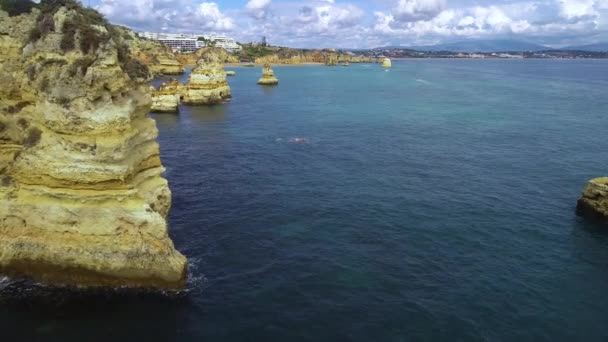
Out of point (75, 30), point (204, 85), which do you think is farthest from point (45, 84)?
point (204, 85)

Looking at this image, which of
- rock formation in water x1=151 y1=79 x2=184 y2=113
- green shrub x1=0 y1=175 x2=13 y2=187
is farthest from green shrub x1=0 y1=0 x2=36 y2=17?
rock formation in water x1=151 y1=79 x2=184 y2=113

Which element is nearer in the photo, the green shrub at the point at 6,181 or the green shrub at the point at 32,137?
the green shrub at the point at 32,137

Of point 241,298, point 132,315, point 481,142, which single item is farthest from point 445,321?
point 481,142

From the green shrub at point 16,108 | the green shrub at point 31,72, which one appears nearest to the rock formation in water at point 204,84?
the green shrub at point 16,108

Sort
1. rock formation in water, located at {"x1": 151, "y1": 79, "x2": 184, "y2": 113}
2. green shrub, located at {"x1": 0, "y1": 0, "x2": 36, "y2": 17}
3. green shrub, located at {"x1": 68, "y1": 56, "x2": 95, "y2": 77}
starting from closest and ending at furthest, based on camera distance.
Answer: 1. green shrub, located at {"x1": 68, "y1": 56, "x2": 95, "y2": 77}
2. green shrub, located at {"x1": 0, "y1": 0, "x2": 36, "y2": 17}
3. rock formation in water, located at {"x1": 151, "y1": 79, "x2": 184, "y2": 113}

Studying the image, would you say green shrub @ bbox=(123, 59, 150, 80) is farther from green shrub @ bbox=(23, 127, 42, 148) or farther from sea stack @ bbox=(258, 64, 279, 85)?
sea stack @ bbox=(258, 64, 279, 85)

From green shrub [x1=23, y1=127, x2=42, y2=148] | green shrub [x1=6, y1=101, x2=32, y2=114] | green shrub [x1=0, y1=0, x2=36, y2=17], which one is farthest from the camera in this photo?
green shrub [x1=0, y1=0, x2=36, y2=17]

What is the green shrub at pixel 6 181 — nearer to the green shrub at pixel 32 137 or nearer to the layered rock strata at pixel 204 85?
the green shrub at pixel 32 137

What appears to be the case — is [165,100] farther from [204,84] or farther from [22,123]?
[22,123]
